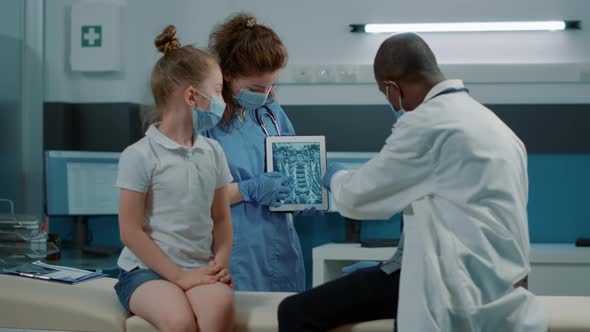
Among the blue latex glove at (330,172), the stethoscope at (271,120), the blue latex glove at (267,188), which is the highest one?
the stethoscope at (271,120)

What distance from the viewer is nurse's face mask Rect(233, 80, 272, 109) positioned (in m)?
2.53

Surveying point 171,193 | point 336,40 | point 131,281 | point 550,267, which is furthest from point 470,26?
point 131,281

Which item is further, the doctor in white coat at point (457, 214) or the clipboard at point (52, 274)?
the clipboard at point (52, 274)

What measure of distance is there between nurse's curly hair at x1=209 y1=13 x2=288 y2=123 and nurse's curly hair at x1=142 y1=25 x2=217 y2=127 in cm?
38

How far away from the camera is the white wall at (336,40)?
451cm

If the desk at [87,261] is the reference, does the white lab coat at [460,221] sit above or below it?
above

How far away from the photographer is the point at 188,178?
6.57ft

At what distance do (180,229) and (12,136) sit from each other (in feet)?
8.85

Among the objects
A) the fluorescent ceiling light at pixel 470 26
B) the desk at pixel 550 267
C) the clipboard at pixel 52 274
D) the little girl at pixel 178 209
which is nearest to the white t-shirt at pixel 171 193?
the little girl at pixel 178 209

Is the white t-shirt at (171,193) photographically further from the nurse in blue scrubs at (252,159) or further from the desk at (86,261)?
the desk at (86,261)

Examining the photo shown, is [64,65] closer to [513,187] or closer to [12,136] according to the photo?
[12,136]

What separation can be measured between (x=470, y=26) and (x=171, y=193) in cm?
301

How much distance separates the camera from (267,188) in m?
2.45

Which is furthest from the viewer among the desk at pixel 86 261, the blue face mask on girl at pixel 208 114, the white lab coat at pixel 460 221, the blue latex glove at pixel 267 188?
the desk at pixel 86 261
